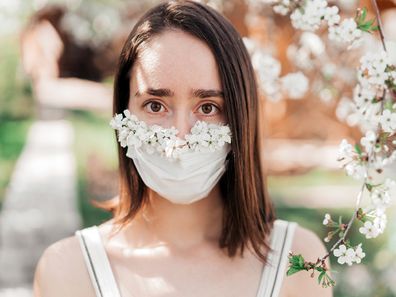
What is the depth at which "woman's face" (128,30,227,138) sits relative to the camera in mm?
2074

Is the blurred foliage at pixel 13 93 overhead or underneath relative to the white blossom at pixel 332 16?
overhead

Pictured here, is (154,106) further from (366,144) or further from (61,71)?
(61,71)

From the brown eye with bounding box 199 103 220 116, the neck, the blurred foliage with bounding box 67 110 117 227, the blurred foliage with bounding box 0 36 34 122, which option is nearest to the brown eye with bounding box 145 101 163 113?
the brown eye with bounding box 199 103 220 116

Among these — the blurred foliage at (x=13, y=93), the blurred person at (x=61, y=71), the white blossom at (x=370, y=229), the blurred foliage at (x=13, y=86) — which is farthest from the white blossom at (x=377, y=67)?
the blurred foliage at (x=13, y=86)

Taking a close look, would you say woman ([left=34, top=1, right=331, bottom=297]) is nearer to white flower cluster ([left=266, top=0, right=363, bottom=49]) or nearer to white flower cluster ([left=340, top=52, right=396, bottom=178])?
white flower cluster ([left=266, top=0, right=363, bottom=49])

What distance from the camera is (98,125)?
1245 centimetres

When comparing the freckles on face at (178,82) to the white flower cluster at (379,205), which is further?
the freckles on face at (178,82)

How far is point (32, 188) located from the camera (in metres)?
8.96

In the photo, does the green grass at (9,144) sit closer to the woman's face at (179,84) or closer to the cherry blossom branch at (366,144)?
the woman's face at (179,84)

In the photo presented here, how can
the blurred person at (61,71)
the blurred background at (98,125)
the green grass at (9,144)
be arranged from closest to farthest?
the blurred background at (98,125) < the green grass at (9,144) < the blurred person at (61,71)

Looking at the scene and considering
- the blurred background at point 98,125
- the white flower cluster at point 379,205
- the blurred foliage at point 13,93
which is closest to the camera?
the white flower cluster at point 379,205

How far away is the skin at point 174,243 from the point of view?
6.86 ft

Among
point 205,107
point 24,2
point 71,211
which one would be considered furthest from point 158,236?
point 71,211

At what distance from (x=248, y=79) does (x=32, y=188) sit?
23.2 feet
